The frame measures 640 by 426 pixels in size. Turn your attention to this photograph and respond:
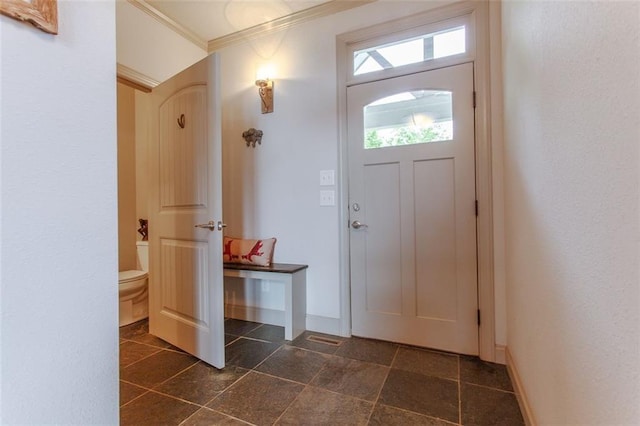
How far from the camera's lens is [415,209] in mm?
2064

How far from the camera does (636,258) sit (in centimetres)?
54

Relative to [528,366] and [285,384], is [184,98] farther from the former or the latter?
[528,366]

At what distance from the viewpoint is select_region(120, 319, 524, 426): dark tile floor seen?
134 cm

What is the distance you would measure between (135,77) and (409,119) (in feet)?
7.24

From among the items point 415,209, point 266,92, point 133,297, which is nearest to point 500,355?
point 415,209

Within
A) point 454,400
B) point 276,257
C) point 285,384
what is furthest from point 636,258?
point 276,257

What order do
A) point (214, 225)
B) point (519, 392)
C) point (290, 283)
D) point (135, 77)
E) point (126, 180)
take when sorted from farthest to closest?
point (126, 180) → point (135, 77) → point (290, 283) → point (214, 225) → point (519, 392)

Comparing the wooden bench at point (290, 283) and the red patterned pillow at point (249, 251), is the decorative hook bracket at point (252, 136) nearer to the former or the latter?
the red patterned pillow at point (249, 251)

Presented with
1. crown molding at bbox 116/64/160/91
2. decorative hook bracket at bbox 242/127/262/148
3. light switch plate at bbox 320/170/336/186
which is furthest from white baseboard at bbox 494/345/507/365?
crown molding at bbox 116/64/160/91

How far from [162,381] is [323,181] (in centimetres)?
170

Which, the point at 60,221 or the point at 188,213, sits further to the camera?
the point at 188,213

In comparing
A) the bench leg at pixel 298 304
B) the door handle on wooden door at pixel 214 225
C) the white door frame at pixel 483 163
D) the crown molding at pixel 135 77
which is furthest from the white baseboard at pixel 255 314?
the crown molding at pixel 135 77

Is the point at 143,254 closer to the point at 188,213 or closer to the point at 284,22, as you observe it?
the point at 188,213

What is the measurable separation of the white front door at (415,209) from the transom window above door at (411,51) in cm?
14
